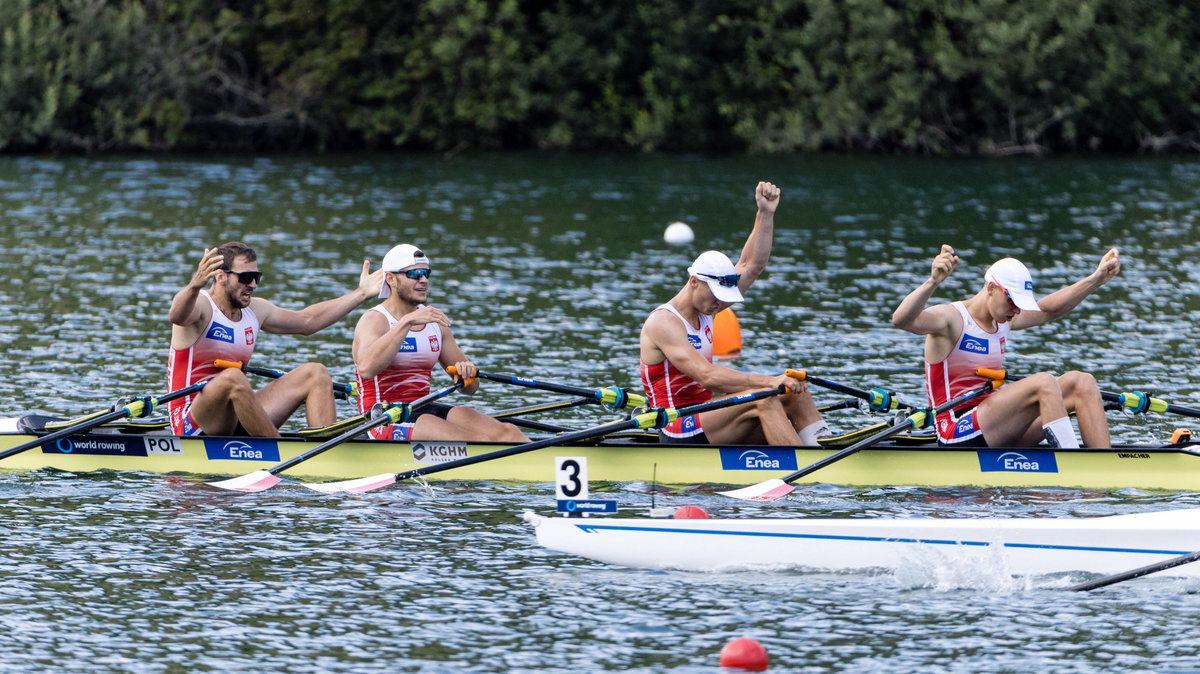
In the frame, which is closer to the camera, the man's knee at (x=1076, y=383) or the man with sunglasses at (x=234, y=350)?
the man's knee at (x=1076, y=383)

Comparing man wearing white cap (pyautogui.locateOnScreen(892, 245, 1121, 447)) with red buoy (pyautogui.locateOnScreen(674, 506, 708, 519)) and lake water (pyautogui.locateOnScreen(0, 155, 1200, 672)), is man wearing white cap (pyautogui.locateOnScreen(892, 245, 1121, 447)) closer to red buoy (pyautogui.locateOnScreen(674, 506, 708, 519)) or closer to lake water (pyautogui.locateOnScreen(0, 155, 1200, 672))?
lake water (pyautogui.locateOnScreen(0, 155, 1200, 672))

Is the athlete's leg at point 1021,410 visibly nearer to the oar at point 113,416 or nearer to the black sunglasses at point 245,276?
the black sunglasses at point 245,276

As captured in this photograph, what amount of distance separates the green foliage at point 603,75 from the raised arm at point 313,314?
2943 cm

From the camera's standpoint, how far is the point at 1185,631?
8.38 meters

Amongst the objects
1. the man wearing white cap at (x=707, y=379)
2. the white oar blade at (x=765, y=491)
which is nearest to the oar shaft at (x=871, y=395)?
the man wearing white cap at (x=707, y=379)

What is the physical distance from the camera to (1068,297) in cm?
1152

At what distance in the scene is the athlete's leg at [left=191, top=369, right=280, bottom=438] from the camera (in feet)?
37.0

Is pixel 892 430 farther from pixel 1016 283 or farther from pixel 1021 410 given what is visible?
pixel 1016 283

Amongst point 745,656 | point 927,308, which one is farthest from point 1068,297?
point 745,656

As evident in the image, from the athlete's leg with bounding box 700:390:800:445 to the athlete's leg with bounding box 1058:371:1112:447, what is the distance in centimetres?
180

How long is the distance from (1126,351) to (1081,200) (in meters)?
14.3

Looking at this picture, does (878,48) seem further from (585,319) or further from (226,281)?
(226,281)

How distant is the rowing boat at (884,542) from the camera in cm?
912

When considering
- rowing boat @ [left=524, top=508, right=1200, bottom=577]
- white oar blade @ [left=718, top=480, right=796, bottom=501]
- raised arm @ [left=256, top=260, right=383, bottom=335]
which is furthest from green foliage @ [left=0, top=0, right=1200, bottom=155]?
rowing boat @ [left=524, top=508, right=1200, bottom=577]
